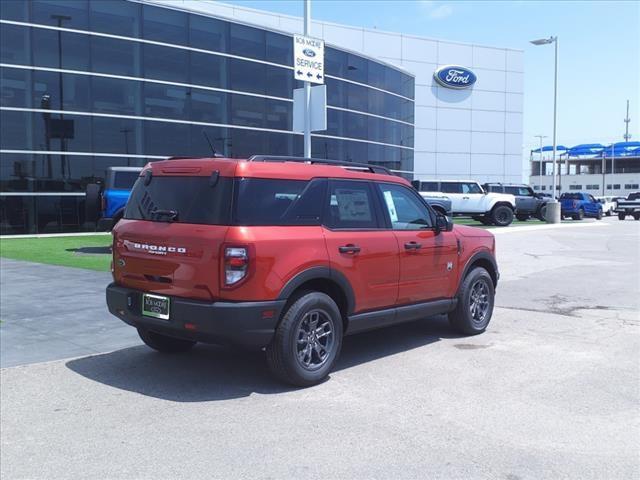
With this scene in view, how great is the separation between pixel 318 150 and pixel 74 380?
2237 centimetres

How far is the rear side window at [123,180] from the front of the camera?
51.2 ft

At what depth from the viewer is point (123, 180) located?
1574 centimetres

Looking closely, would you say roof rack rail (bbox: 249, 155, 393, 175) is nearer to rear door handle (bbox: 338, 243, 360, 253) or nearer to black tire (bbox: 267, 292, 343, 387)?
rear door handle (bbox: 338, 243, 360, 253)

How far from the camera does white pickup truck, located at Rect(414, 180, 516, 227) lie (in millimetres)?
26594

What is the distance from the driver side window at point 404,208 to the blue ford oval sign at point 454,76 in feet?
119

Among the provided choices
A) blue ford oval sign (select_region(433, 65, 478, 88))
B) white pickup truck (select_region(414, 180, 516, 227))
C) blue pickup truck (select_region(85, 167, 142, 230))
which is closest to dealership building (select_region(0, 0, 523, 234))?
white pickup truck (select_region(414, 180, 516, 227))

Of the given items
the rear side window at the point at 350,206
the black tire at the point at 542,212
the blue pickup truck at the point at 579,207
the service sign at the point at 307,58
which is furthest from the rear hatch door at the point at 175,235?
the blue pickup truck at the point at 579,207

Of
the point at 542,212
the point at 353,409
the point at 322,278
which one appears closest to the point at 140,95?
the point at 322,278

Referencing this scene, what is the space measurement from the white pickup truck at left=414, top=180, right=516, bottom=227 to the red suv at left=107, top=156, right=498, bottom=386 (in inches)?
818

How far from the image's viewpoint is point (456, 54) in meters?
41.8

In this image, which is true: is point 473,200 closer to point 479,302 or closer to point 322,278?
point 479,302

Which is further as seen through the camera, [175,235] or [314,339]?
[314,339]

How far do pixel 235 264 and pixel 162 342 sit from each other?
1.99 m


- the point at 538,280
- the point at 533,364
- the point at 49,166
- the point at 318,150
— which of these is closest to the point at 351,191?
the point at 533,364
